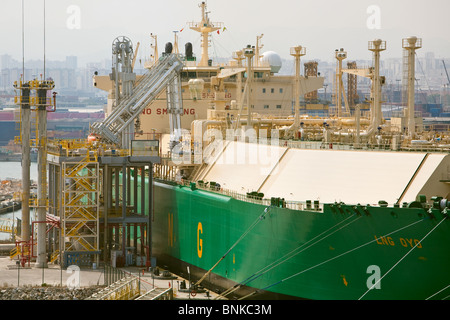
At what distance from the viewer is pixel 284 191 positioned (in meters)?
37.8

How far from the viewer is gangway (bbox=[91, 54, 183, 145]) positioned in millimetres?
48875

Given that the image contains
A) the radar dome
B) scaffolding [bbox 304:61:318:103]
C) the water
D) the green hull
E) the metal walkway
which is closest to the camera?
the green hull

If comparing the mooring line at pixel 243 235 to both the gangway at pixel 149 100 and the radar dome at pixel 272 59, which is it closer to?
the gangway at pixel 149 100

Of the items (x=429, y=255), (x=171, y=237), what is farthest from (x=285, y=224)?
(x=171, y=237)

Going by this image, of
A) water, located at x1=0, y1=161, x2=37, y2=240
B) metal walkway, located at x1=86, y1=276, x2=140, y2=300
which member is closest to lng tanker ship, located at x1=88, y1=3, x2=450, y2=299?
metal walkway, located at x1=86, y1=276, x2=140, y2=300

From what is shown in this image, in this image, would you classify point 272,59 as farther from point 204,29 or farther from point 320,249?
point 320,249

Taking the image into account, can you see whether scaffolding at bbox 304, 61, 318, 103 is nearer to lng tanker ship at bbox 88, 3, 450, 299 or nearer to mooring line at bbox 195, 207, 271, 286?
lng tanker ship at bbox 88, 3, 450, 299

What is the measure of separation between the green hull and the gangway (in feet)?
24.4

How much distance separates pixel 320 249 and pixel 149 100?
1879 centimetres

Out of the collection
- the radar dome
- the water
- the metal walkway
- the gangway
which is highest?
the radar dome

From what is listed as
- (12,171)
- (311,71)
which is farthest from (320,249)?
(12,171)
